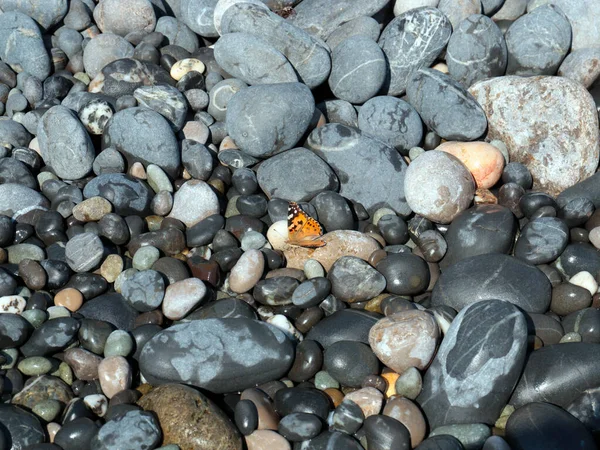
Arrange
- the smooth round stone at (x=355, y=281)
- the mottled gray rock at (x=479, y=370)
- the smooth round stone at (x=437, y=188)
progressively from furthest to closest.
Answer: the smooth round stone at (x=437, y=188) → the smooth round stone at (x=355, y=281) → the mottled gray rock at (x=479, y=370)

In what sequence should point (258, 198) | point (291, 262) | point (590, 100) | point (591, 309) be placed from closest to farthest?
1. point (591, 309)
2. point (291, 262)
3. point (258, 198)
4. point (590, 100)

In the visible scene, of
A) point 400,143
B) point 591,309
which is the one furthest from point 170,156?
point 591,309

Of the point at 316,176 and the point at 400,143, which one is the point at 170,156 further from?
the point at 400,143

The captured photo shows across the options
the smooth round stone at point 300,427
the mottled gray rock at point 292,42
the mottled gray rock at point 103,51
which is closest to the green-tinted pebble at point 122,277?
the smooth round stone at point 300,427

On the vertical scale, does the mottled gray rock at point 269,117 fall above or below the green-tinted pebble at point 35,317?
above

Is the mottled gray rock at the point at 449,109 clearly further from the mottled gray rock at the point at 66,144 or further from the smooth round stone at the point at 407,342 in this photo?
the mottled gray rock at the point at 66,144

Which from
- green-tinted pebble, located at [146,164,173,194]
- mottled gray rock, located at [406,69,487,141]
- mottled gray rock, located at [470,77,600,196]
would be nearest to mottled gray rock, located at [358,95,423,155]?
mottled gray rock, located at [406,69,487,141]

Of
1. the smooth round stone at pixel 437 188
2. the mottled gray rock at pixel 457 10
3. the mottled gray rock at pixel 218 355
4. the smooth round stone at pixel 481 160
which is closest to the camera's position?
the mottled gray rock at pixel 218 355
